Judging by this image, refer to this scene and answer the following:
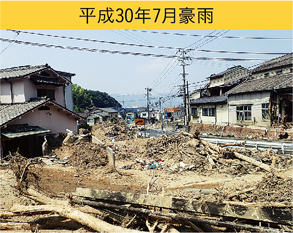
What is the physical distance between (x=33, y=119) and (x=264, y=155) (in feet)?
57.7

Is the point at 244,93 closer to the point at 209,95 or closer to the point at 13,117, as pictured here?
the point at 209,95

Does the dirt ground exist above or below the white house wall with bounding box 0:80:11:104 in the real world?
below

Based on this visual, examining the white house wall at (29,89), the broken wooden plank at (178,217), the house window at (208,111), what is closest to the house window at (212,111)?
the house window at (208,111)

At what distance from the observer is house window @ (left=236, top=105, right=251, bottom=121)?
22.4m

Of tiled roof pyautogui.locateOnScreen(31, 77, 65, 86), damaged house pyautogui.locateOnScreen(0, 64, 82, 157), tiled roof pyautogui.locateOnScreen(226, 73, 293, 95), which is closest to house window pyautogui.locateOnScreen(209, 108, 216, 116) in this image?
tiled roof pyautogui.locateOnScreen(226, 73, 293, 95)

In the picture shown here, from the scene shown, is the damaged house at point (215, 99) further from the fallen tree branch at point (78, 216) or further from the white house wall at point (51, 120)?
the fallen tree branch at point (78, 216)

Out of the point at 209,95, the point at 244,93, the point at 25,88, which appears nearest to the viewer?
the point at 25,88

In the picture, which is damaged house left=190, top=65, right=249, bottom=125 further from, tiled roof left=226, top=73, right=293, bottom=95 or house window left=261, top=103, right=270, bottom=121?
house window left=261, top=103, right=270, bottom=121

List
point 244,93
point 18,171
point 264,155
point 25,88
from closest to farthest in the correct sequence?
1. point 18,171
2. point 264,155
3. point 25,88
4. point 244,93

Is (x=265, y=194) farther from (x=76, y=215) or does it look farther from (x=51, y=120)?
(x=51, y=120)

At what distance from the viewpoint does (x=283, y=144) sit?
12898 millimetres

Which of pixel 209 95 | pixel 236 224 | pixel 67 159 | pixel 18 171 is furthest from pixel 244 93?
pixel 18 171

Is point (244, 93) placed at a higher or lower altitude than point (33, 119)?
higher

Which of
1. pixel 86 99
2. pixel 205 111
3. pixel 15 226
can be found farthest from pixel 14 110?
pixel 86 99
